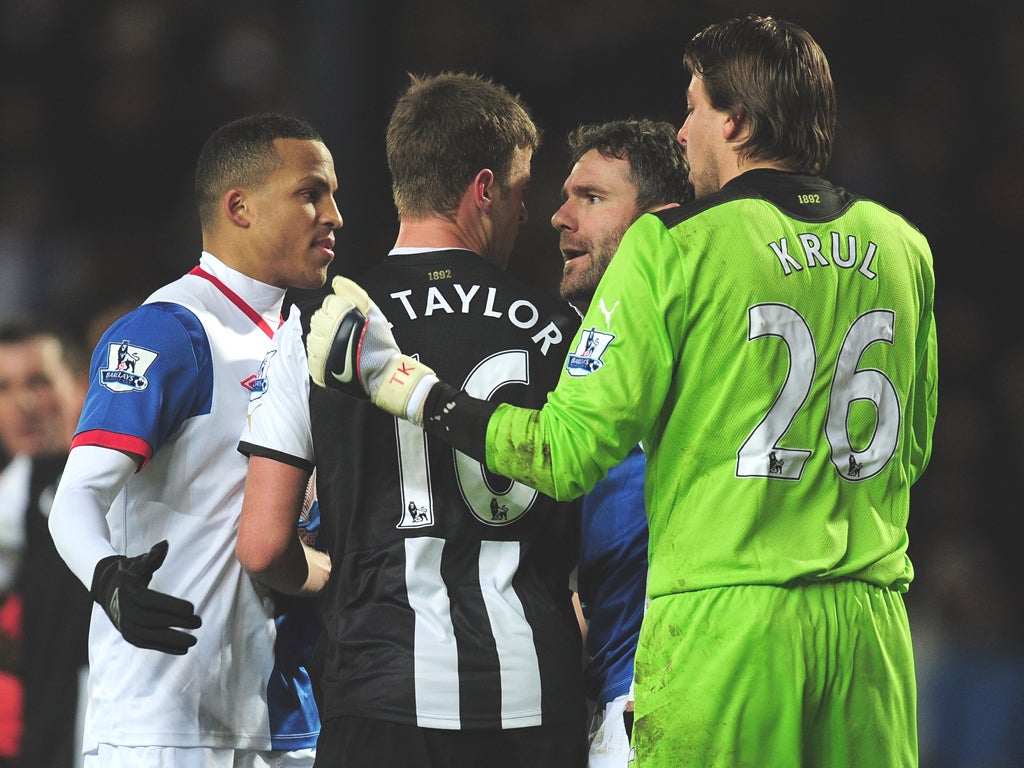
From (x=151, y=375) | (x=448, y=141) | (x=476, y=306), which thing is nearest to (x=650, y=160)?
(x=448, y=141)

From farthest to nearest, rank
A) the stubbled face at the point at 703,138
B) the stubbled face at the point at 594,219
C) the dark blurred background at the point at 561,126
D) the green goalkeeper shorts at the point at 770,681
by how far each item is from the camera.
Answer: the dark blurred background at the point at 561,126
the stubbled face at the point at 594,219
the stubbled face at the point at 703,138
the green goalkeeper shorts at the point at 770,681

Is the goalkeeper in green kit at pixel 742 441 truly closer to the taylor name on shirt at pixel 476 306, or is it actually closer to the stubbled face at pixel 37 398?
the taylor name on shirt at pixel 476 306

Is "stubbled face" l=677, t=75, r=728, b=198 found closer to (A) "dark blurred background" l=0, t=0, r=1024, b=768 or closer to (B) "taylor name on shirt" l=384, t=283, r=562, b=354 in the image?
(B) "taylor name on shirt" l=384, t=283, r=562, b=354

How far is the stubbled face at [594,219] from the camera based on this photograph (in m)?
3.49

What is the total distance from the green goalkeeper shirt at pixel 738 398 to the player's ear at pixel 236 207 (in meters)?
1.33

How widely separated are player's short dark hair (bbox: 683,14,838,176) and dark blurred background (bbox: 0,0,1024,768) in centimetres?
448

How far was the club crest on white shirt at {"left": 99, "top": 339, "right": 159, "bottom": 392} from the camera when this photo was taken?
10.1 ft

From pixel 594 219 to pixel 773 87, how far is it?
85 centimetres

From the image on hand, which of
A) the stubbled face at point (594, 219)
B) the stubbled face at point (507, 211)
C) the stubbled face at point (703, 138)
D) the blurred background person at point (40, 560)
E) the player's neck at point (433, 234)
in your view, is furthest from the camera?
the blurred background person at point (40, 560)

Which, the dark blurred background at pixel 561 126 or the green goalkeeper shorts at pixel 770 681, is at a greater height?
the dark blurred background at pixel 561 126

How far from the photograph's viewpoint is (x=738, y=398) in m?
2.60

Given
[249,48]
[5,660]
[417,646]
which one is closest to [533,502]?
[417,646]

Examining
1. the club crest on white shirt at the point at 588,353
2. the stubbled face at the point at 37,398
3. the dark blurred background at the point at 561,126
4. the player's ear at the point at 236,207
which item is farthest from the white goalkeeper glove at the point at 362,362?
Answer: the dark blurred background at the point at 561,126

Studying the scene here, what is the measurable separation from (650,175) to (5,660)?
3.72 meters
